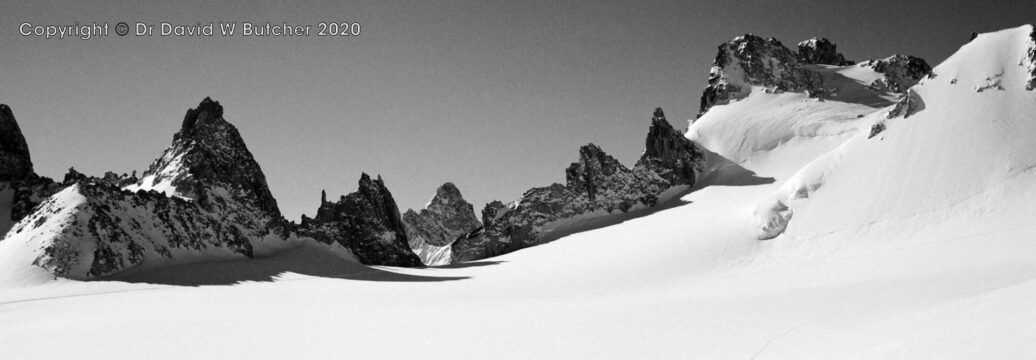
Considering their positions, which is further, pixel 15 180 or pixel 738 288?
pixel 15 180

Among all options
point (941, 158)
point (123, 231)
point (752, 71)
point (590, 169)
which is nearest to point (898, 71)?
point (752, 71)

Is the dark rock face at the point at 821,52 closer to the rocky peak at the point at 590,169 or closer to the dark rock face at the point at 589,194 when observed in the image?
the dark rock face at the point at 589,194

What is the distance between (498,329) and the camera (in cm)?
1538

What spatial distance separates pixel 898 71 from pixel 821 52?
1931 cm

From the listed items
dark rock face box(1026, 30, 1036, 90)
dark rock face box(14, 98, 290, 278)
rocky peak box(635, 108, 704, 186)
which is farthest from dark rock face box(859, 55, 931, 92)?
dark rock face box(14, 98, 290, 278)

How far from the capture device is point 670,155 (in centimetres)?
8519

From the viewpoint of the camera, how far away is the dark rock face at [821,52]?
12062 centimetres

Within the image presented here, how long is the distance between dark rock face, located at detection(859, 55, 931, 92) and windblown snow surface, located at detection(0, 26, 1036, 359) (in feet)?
219

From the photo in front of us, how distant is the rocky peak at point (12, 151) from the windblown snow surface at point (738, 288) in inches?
984

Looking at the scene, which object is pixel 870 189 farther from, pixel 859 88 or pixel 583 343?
pixel 859 88

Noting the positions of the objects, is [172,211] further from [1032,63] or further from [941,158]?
[1032,63]

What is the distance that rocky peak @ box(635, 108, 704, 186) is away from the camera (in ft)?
275

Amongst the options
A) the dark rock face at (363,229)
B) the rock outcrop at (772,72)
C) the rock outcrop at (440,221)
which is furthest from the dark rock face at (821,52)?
the dark rock face at (363,229)

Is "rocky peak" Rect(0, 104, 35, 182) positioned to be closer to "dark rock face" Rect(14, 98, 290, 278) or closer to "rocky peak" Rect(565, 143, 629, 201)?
"dark rock face" Rect(14, 98, 290, 278)
